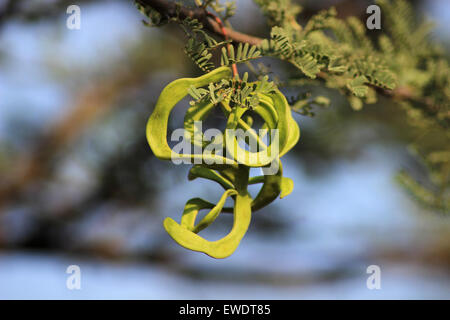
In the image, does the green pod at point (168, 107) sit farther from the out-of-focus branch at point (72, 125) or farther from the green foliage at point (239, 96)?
the out-of-focus branch at point (72, 125)

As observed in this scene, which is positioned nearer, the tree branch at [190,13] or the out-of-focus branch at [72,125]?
the tree branch at [190,13]

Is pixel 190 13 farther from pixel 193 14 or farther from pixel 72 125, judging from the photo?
pixel 72 125

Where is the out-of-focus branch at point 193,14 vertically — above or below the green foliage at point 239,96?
above

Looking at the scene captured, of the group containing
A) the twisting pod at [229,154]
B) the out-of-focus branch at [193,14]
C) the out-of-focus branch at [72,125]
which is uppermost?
the out-of-focus branch at [72,125]

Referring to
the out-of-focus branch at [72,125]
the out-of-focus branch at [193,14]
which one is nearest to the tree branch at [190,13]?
the out-of-focus branch at [193,14]

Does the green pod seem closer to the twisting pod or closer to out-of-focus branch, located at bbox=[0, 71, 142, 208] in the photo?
the twisting pod

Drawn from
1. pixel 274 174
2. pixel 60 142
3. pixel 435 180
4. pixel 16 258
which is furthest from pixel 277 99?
pixel 16 258

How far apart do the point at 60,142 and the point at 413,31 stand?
993 mm

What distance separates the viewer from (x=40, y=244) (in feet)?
4.05

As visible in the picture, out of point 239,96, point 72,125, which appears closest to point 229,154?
point 239,96

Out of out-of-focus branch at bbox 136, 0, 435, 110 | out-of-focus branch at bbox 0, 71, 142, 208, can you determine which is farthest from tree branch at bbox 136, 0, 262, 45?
out-of-focus branch at bbox 0, 71, 142, 208

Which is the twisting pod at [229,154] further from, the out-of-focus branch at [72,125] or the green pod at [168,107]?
the out-of-focus branch at [72,125]

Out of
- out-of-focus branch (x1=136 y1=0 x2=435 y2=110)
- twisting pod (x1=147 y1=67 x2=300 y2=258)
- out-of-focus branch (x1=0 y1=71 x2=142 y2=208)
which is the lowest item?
twisting pod (x1=147 y1=67 x2=300 y2=258)

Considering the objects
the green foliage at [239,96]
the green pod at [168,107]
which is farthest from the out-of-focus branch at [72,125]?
the green pod at [168,107]
